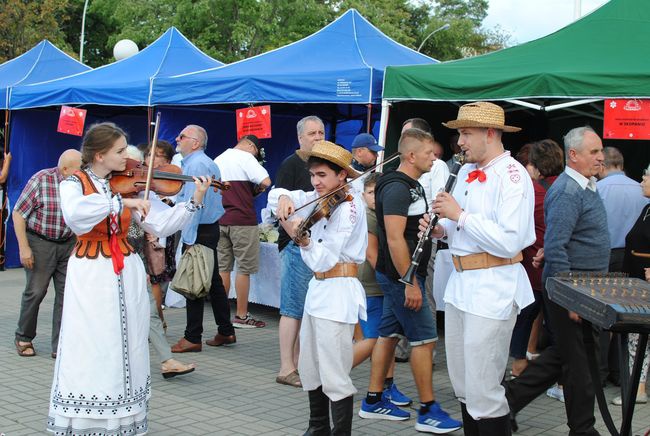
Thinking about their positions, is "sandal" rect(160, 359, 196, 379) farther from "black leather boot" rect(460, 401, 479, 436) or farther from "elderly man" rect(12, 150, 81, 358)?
"black leather boot" rect(460, 401, 479, 436)

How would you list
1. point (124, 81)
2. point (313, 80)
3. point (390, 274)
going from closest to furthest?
point (390, 274) < point (313, 80) < point (124, 81)

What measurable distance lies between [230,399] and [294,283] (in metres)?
0.97

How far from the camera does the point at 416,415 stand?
5.45 m

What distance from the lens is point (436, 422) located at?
498 centimetres

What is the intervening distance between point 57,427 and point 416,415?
→ 7.84 feet

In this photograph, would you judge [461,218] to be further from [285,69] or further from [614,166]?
[285,69]

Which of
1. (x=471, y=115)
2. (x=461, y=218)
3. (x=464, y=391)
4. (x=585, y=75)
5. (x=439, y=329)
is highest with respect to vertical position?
(x=585, y=75)

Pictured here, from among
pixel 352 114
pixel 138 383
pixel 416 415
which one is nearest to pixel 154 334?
pixel 138 383

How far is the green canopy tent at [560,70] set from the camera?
6.34 meters

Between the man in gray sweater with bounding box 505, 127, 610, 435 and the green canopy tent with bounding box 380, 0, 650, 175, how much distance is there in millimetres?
1638

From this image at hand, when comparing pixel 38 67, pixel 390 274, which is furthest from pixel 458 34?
pixel 390 274

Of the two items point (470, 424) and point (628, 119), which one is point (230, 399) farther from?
point (628, 119)

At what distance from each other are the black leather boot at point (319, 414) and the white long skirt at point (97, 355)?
0.97 meters

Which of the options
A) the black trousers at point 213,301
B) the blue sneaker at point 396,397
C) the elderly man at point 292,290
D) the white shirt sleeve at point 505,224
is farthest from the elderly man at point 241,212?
the white shirt sleeve at point 505,224
